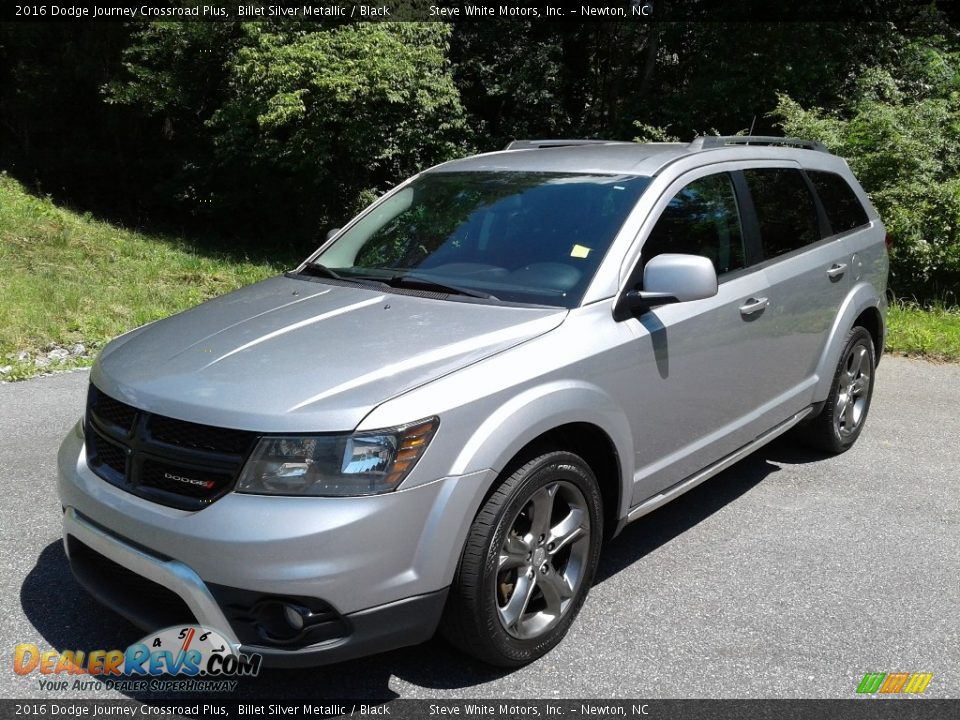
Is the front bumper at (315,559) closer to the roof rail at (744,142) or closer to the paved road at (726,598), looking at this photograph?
the paved road at (726,598)

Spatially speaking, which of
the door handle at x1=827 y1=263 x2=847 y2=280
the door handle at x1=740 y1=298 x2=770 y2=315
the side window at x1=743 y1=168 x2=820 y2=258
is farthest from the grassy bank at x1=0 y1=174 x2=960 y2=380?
the door handle at x1=740 y1=298 x2=770 y2=315

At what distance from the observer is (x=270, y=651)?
108 inches

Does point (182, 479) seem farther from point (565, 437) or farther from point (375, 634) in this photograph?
point (565, 437)

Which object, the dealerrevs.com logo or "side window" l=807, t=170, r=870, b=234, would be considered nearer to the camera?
the dealerrevs.com logo

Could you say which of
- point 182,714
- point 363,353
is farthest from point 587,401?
point 182,714

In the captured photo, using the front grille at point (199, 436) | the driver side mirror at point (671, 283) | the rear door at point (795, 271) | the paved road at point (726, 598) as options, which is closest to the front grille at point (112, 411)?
the front grille at point (199, 436)

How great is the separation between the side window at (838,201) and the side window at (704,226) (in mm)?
1089

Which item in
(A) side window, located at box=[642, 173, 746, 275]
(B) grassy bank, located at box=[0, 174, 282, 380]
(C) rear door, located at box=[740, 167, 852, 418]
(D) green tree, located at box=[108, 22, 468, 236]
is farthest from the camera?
(D) green tree, located at box=[108, 22, 468, 236]

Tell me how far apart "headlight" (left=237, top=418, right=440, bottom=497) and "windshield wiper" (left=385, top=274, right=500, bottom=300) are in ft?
3.49

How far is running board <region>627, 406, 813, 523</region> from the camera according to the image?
382 cm

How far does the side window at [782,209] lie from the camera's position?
4.59 m

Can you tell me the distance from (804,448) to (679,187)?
234cm

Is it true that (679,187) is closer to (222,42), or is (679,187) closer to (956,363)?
(956,363)

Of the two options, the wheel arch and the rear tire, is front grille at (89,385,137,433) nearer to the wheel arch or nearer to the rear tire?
the wheel arch
